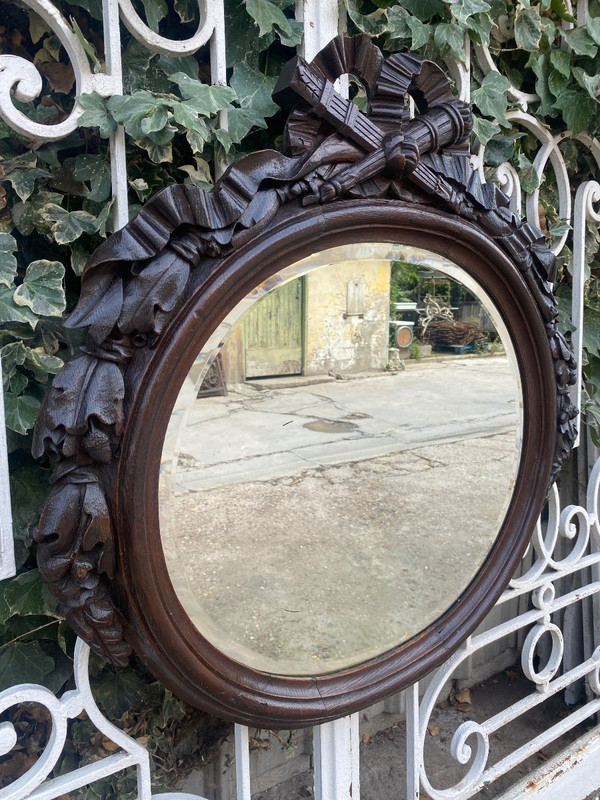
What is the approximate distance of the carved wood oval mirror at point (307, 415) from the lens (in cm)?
63

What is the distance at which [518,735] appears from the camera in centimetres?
167

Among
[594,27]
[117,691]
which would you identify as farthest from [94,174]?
[594,27]

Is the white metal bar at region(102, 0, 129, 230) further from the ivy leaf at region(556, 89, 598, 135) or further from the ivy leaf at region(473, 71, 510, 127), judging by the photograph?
the ivy leaf at region(556, 89, 598, 135)

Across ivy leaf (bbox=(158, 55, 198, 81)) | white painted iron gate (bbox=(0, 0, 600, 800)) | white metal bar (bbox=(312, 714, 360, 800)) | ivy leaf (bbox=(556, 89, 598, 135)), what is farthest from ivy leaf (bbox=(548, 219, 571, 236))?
white metal bar (bbox=(312, 714, 360, 800))

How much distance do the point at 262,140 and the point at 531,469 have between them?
73 cm

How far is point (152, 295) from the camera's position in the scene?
2.05 feet

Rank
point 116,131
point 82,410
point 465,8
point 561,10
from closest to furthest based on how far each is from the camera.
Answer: point 82,410, point 116,131, point 465,8, point 561,10

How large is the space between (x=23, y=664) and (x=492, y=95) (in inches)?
48.2

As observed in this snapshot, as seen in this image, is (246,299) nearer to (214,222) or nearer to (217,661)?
(214,222)

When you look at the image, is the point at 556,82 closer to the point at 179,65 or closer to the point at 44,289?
the point at 179,65

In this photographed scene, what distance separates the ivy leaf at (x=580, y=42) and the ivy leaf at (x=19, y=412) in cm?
120

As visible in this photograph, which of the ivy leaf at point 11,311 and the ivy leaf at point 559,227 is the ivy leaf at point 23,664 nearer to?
the ivy leaf at point 11,311

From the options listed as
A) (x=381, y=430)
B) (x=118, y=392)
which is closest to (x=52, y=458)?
(x=118, y=392)

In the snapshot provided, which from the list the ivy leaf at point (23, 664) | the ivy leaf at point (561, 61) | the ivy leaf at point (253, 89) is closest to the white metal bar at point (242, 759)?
the ivy leaf at point (23, 664)
